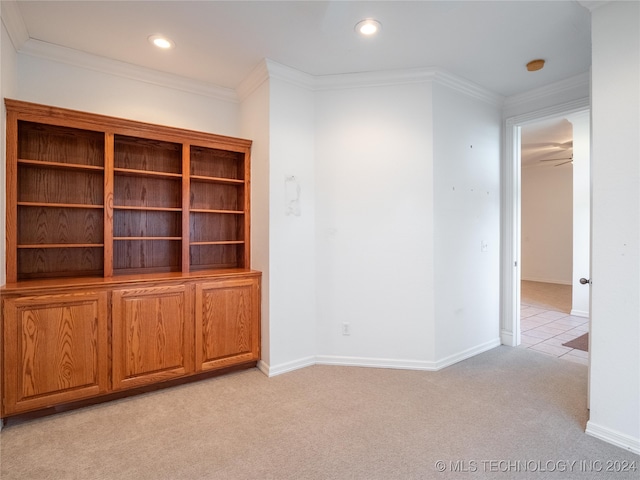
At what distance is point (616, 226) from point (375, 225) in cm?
167

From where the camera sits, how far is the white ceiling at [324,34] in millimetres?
2156

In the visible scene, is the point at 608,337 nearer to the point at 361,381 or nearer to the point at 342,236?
the point at 361,381

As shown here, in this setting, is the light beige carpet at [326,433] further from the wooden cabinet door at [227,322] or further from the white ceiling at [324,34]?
the white ceiling at [324,34]

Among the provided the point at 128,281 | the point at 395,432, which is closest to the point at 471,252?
the point at 395,432

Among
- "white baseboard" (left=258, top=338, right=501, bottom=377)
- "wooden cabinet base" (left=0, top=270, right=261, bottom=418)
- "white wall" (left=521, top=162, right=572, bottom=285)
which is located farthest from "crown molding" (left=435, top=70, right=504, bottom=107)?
"white wall" (left=521, top=162, right=572, bottom=285)

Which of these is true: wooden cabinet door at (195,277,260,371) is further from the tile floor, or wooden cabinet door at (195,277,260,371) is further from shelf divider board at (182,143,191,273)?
the tile floor

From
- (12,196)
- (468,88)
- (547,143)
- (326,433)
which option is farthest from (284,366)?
(547,143)

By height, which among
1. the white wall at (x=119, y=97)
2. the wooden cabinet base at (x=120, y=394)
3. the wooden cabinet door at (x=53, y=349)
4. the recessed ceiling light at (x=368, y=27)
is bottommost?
the wooden cabinet base at (x=120, y=394)

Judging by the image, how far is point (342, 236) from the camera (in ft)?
10.3

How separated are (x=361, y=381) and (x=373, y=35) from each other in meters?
2.72

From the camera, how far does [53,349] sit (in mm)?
2223

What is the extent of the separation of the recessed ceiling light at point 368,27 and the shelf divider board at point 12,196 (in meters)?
2.47

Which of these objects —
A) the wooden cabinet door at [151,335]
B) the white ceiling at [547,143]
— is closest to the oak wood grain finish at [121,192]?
the wooden cabinet door at [151,335]

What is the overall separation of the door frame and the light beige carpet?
90 centimetres
